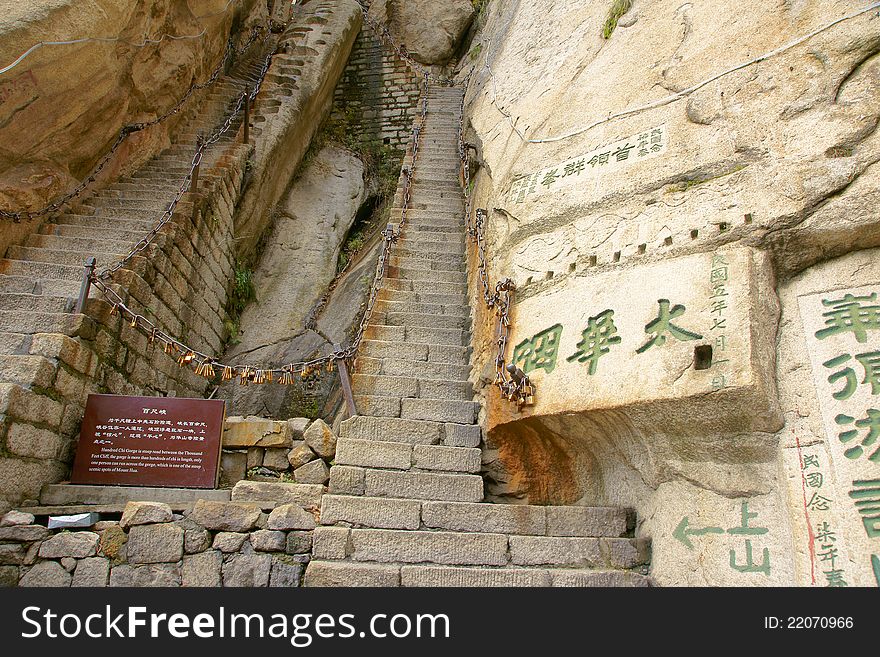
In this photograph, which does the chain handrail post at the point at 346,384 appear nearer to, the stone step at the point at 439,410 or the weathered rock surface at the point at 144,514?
the stone step at the point at 439,410

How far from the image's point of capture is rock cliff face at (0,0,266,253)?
5.99 metres

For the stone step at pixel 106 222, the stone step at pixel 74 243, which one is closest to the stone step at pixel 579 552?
the stone step at pixel 74 243

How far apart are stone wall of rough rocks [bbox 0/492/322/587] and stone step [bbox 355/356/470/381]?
5.62 ft

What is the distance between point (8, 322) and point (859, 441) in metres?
6.15

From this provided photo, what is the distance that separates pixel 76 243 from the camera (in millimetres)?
6777

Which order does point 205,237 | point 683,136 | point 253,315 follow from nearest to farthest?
point 683,136 < point 205,237 < point 253,315

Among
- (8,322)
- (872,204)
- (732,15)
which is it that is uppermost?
(732,15)

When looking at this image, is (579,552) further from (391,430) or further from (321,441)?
(321,441)

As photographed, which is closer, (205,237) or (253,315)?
(205,237)

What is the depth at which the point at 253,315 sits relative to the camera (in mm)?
8789

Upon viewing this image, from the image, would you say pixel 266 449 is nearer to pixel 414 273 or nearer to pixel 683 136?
pixel 414 273

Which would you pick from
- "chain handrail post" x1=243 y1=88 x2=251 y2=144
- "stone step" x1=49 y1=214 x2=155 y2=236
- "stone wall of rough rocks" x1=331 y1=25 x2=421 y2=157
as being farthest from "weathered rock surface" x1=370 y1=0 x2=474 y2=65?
"stone step" x1=49 y1=214 x2=155 y2=236

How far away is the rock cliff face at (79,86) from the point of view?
5.99m
